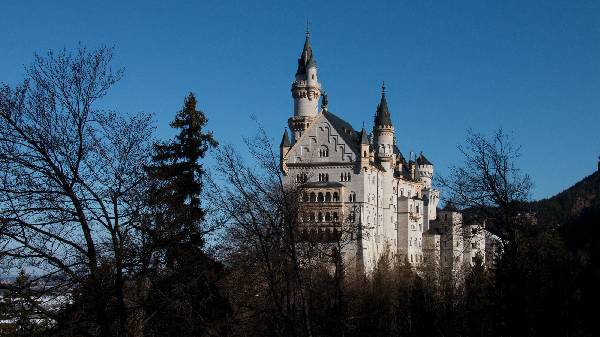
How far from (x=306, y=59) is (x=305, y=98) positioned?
22.1 ft

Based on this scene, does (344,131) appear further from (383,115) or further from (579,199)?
(579,199)

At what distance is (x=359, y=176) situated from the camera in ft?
340

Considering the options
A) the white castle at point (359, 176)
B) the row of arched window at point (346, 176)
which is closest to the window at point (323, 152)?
the white castle at point (359, 176)

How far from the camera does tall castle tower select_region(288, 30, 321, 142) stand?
10925cm

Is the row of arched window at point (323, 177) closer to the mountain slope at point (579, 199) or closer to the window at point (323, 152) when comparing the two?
the window at point (323, 152)

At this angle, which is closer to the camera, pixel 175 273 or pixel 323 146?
pixel 175 273

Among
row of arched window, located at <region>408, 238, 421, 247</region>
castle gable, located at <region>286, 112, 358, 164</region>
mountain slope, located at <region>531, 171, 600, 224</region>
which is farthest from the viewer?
mountain slope, located at <region>531, 171, 600, 224</region>

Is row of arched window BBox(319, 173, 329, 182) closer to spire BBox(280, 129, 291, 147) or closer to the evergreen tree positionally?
spire BBox(280, 129, 291, 147)

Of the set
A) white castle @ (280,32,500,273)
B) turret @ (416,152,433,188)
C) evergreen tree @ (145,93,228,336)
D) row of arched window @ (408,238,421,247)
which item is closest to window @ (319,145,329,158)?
white castle @ (280,32,500,273)

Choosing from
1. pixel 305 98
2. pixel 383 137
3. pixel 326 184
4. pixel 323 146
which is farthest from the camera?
pixel 383 137

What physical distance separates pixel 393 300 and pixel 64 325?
5460cm

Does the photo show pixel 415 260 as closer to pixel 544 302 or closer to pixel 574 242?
pixel 574 242

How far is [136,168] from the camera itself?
15547 millimetres

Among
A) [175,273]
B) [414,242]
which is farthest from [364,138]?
[175,273]
